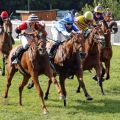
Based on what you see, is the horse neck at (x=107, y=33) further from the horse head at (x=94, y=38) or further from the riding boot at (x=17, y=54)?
the riding boot at (x=17, y=54)

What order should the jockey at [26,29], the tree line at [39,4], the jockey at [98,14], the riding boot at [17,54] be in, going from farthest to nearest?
the tree line at [39,4], the jockey at [98,14], the riding boot at [17,54], the jockey at [26,29]

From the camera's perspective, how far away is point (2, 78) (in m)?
15.2

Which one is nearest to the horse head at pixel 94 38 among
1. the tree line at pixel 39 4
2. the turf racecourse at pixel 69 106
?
the turf racecourse at pixel 69 106

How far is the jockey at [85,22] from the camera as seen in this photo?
11.9m

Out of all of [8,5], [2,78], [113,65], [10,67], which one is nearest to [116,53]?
[113,65]

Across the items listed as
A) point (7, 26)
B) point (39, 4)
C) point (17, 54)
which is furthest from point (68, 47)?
point (39, 4)

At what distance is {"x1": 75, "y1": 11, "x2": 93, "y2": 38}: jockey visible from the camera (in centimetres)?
1192

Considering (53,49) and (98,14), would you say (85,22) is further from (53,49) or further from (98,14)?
(53,49)

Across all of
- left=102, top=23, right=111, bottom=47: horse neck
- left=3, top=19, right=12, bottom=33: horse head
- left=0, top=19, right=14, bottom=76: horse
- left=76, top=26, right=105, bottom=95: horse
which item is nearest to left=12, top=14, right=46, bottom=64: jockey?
left=76, top=26, right=105, bottom=95: horse

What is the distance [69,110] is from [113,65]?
903 cm

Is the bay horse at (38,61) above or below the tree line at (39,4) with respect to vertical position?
below

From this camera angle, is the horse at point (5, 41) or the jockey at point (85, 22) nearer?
the jockey at point (85, 22)

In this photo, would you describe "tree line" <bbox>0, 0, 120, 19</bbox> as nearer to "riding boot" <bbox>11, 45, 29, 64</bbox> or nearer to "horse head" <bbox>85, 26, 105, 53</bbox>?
"horse head" <bbox>85, 26, 105, 53</bbox>

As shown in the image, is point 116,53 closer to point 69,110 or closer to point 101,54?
point 101,54
